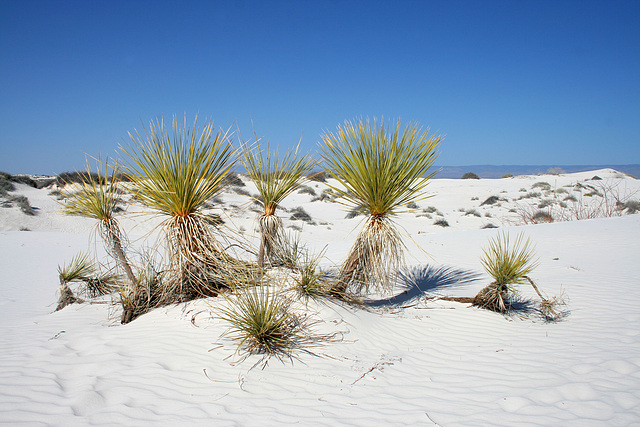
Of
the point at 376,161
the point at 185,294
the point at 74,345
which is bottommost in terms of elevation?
the point at 74,345

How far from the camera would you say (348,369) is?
3617mm

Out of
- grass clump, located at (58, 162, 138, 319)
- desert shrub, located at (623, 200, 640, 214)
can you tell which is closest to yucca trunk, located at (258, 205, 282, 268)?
grass clump, located at (58, 162, 138, 319)

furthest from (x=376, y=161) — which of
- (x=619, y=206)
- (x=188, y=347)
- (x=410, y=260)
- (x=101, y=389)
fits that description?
(x=619, y=206)

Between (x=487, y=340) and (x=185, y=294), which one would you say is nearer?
(x=487, y=340)

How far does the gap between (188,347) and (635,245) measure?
11.2 metres

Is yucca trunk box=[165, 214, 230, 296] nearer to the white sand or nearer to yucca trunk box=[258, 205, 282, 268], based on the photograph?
the white sand

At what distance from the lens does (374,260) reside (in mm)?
5031

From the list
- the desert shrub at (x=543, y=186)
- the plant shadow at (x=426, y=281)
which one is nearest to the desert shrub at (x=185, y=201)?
the plant shadow at (x=426, y=281)

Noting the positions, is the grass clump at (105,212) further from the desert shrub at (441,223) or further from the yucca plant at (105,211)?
the desert shrub at (441,223)

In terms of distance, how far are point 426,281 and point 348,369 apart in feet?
15.1

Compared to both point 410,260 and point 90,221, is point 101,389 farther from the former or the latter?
point 90,221

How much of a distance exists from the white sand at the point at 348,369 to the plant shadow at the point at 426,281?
0.41 m

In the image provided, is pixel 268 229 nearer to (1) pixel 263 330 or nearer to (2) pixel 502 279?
(1) pixel 263 330

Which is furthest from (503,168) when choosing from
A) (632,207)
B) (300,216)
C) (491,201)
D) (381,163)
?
(381,163)
